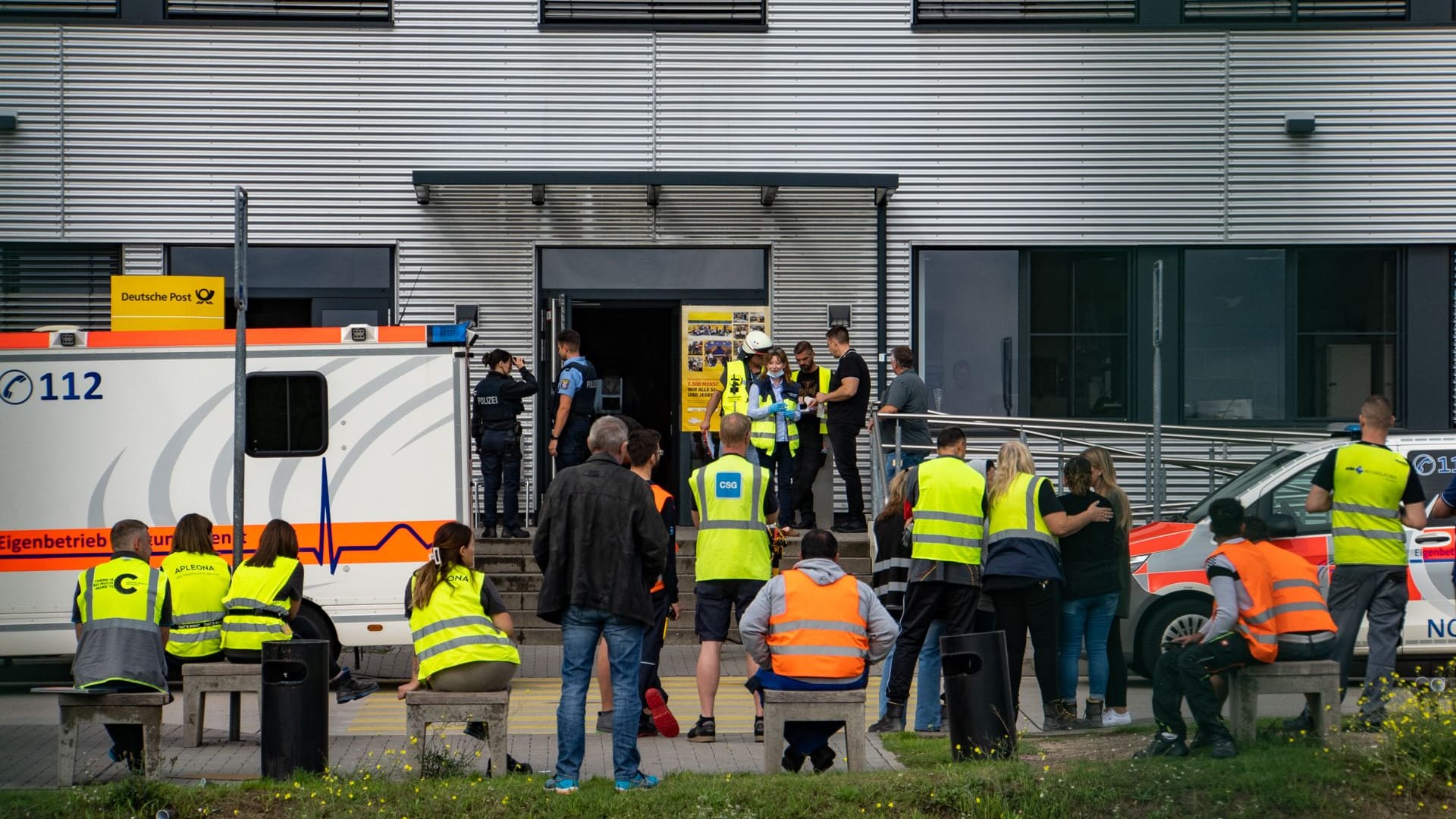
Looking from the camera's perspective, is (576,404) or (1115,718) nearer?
(1115,718)

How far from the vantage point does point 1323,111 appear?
54.1 feet

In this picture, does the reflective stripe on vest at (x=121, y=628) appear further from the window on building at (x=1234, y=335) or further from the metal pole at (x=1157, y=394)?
the window on building at (x=1234, y=335)

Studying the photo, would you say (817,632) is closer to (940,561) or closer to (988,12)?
(940,561)

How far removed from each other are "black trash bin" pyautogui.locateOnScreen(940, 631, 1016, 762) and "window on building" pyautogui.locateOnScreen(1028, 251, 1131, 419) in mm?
9091

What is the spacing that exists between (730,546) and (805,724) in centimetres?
162

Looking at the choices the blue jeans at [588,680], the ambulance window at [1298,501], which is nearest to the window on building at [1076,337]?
the ambulance window at [1298,501]

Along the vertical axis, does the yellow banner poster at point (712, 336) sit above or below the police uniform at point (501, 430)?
above

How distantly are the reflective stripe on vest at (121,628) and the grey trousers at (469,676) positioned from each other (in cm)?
166

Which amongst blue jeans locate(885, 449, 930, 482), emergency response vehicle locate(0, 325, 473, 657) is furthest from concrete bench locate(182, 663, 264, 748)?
blue jeans locate(885, 449, 930, 482)

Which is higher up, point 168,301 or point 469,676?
point 168,301

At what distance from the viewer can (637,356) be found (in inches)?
685

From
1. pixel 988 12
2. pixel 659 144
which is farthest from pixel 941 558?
pixel 988 12

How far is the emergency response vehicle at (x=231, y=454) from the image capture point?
11.9 m

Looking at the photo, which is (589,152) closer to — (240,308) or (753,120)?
(753,120)
